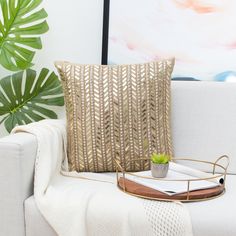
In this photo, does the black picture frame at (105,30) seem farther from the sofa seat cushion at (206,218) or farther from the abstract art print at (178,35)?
the sofa seat cushion at (206,218)

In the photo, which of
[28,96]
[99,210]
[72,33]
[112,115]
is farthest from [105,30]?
[99,210]

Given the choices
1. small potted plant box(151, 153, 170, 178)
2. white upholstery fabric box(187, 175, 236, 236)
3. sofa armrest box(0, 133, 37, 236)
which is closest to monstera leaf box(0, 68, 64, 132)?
sofa armrest box(0, 133, 37, 236)

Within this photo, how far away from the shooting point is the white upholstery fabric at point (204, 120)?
1.98 metres

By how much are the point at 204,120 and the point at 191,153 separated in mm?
159

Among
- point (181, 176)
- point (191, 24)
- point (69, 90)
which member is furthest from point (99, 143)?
point (191, 24)

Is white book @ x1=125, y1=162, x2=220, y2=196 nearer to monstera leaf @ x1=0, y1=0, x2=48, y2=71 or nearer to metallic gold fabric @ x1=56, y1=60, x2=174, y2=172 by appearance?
metallic gold fabric @ x1=56, y1=60, x2=174, y2=172

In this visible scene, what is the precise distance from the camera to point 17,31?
2176mm

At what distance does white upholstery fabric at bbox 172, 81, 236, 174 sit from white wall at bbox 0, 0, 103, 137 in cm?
61

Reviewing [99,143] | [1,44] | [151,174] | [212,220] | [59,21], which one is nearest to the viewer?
[212,220]

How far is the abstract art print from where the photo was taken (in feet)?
7.39

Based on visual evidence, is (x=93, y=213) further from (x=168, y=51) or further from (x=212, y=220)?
(x=168, y=51)

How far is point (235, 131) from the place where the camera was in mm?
1975

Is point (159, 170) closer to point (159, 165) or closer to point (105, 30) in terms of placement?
point (159, 165)

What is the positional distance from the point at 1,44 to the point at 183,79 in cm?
93
